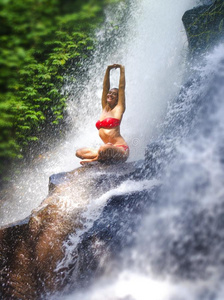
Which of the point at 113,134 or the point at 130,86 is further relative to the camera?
the point at 130,86

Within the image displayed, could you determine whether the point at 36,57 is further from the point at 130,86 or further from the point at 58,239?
the point at 58,239

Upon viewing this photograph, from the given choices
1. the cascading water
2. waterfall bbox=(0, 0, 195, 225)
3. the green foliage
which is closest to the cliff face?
waterfall bbox=(0, 0, 195, 225)

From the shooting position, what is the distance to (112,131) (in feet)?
13.0

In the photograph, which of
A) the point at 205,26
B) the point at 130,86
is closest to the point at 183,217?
the point at 205,26

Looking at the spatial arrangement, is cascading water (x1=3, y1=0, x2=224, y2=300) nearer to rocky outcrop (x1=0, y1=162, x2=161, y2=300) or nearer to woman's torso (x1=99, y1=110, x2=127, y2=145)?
rocky outcrop (x1=0, y1=162, x2=161, y2=300)

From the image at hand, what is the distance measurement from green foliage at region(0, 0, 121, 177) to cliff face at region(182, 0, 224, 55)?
3159 mm

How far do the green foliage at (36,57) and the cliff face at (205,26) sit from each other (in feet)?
10.4

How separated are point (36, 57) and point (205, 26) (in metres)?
4.50

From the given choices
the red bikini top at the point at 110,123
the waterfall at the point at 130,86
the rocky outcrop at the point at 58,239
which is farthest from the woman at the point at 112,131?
the waterfall at the point at 130,86

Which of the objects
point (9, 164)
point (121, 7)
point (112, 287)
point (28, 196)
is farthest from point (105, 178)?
point (121, 7)

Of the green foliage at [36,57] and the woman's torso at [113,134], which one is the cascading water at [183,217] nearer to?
the woman's torso at [113,134]

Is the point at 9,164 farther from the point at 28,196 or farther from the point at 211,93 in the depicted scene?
the point at 211,93

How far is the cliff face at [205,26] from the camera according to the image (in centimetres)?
501

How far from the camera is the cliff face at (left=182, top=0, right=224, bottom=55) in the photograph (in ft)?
16.4
